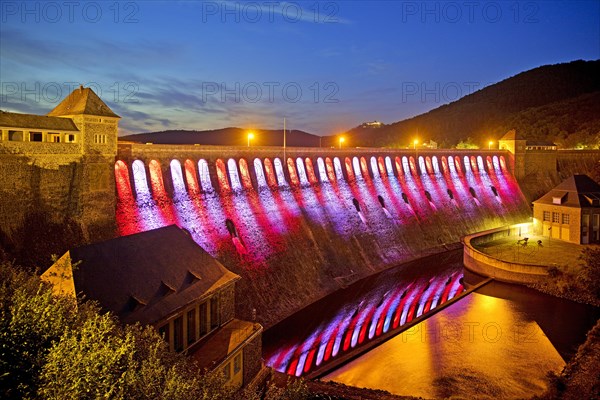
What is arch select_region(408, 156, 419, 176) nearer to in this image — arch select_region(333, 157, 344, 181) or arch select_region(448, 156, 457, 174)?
arch select_region(448, 156, 457, 174)

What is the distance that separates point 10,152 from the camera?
70.4ft

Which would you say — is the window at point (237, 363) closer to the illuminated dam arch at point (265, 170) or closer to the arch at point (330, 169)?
the illuminated dam arch at point (265, 170)

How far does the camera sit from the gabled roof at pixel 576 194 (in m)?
43.3

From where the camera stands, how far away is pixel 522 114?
11512 cm

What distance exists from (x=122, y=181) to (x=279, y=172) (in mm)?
14616

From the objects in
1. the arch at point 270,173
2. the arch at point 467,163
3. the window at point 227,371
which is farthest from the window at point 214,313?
the arch at point 467,163

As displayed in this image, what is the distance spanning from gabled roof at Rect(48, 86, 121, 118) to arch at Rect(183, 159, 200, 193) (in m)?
6.61

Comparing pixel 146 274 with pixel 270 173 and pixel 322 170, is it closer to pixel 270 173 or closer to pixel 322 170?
pixel 270 173

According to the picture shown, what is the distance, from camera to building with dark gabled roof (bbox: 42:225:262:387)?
1587 centimetres

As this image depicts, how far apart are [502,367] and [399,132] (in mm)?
143956

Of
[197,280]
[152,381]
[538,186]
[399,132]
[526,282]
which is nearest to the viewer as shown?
[152,381]

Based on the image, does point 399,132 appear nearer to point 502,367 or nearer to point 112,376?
point 502,367

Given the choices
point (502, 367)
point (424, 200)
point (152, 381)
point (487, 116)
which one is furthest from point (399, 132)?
point (152, 381)

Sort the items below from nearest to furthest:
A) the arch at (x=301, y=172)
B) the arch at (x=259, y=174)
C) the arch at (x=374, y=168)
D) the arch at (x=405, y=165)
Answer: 1. the arch at (x=259, y=174)
2. the arch at (x=301, y=172)
3. the arch at (x=374, y=168)
4. the arch at (x=405, y=165)
